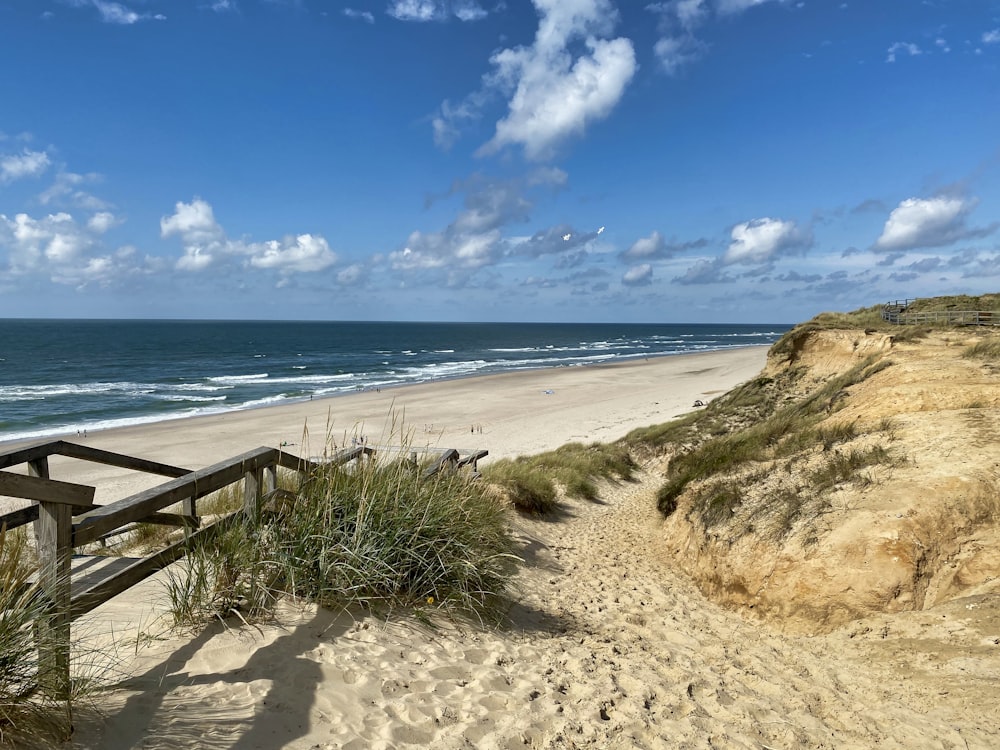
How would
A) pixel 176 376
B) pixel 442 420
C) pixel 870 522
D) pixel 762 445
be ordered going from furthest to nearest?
1. pixel 176 376
2. pixel 442 420
3. pixel 762 445
4. pixel 870 522

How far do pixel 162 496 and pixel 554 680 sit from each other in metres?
2.74

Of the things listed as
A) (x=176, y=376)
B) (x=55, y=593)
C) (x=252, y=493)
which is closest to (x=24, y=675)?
(x=55, y=593)

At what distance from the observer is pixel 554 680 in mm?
4129

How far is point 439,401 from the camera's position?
36.2m

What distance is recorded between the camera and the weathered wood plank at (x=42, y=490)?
8.29 ft

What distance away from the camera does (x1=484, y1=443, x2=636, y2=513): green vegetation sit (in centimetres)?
1015

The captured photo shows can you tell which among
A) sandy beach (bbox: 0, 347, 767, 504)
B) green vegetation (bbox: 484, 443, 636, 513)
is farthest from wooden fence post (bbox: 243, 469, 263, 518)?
sandy beach (bbox: 0, 347, 767, 504)

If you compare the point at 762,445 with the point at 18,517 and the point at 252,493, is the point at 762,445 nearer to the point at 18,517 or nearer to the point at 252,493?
the point at 252,493

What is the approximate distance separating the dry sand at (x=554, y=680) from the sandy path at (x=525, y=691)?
0.5 inches

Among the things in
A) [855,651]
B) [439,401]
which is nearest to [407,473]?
[855,651]

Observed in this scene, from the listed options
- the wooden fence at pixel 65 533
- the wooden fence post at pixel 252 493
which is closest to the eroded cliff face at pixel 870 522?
the wooden fence post at pixel 252 493

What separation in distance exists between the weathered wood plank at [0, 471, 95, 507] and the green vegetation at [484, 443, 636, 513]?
732 cm

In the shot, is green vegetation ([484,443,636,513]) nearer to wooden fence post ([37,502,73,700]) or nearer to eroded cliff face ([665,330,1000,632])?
eroded cliff face ([665,330,1000,632])

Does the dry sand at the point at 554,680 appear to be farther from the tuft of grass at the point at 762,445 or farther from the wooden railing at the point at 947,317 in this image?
the wooden railing at the point at 947,317
